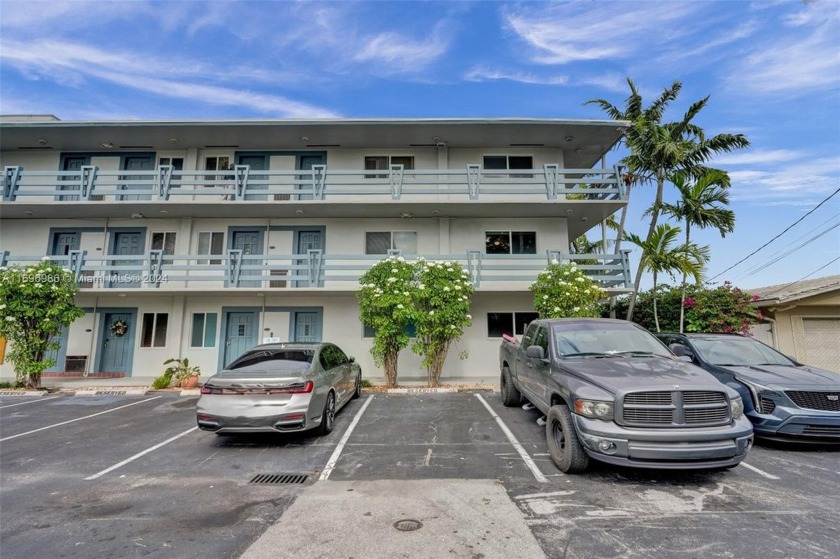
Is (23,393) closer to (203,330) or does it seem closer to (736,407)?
(203,330)

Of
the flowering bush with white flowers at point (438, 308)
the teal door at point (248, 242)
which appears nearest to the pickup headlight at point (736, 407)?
the flowering bush with white flowers at point (438, 308)

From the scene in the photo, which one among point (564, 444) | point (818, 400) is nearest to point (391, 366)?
point (564, 444)

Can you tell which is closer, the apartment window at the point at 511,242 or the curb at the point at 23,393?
the curb at the point at 23,393

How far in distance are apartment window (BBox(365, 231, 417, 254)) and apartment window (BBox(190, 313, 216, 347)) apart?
6.32 meters

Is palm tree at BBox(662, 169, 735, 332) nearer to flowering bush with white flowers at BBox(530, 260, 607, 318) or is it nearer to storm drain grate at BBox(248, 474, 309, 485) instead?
flowering bush with white flowers at BBox(530, 260, 607, 318)

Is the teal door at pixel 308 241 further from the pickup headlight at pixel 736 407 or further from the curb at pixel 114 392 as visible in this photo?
the pickup headlight at pixel 736 407

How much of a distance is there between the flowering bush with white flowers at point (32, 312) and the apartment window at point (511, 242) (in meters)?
13.9

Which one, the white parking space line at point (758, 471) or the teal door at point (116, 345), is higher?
the teal door at point (116, 345)

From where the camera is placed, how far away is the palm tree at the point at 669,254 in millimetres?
11047

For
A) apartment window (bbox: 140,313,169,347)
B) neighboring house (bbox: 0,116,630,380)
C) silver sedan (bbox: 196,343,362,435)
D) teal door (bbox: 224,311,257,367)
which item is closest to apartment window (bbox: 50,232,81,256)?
neighboring house (bbox: 0,116,630,380)

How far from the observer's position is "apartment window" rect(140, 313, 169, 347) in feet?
44.1

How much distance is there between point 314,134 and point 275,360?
32.2 ft

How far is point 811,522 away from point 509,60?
13.8 meters

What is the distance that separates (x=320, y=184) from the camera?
12789 mm
